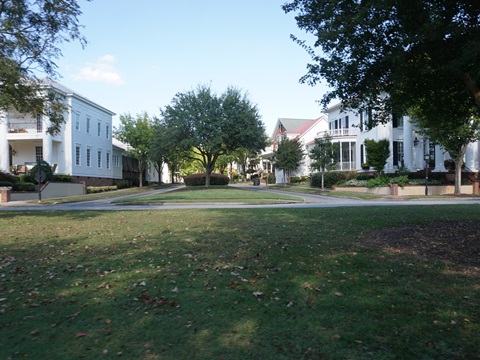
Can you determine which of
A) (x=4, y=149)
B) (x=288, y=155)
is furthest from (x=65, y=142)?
(x=288, y=155)

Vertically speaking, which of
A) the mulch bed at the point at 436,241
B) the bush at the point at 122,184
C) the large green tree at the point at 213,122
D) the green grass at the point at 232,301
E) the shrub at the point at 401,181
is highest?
the large green tree at the point at 213,122

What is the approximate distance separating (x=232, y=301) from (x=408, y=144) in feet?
110

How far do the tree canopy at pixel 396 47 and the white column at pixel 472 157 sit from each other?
28.2 m

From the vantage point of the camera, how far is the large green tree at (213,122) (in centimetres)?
3588

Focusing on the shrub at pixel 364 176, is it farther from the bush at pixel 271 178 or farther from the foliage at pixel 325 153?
the bush at pixel 271 178

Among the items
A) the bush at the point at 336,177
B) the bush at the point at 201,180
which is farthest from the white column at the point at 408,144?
the bush at the point at 201,180

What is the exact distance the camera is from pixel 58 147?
3600cm

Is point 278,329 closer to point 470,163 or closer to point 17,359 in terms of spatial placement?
point 17,359

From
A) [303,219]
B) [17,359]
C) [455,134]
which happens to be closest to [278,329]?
[17,359]

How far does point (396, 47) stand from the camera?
757cm

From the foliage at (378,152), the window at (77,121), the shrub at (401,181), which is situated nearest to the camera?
the shrub at (401,181)

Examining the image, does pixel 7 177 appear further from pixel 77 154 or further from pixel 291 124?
pixel 291 124

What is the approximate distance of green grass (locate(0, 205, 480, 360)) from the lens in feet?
11.8

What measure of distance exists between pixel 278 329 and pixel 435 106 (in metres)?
8.49
